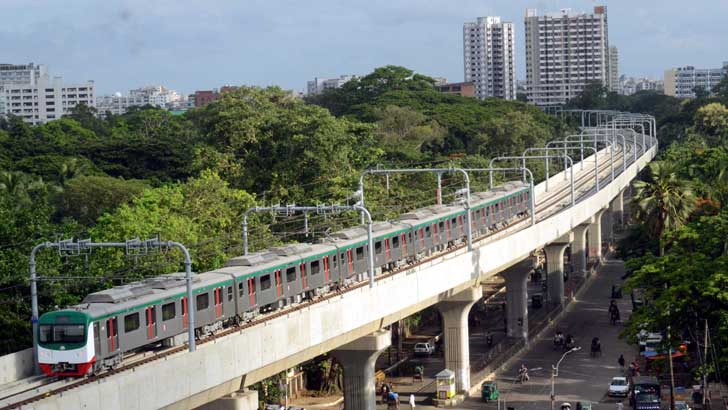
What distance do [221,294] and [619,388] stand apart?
74.6 ft

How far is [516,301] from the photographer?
7656 centimetres

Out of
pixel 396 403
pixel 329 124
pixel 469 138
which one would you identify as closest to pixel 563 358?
pixel 396 403

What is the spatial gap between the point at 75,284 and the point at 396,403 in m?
15.5

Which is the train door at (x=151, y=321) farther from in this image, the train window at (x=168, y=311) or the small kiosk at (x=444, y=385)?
the small kiosk at (x=444, y=385)

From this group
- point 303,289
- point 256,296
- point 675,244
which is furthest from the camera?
point 675,244

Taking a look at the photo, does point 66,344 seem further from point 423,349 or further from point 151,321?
point 423,349

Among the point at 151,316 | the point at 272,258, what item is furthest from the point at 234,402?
the point at 272,258

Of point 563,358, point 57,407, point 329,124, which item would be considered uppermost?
point 329,124

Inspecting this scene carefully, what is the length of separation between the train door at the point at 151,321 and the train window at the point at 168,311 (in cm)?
48

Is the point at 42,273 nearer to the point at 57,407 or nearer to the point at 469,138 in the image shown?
the point at 57,407

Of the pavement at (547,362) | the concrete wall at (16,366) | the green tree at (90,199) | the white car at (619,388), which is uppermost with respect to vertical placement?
the green tree at (90,199)

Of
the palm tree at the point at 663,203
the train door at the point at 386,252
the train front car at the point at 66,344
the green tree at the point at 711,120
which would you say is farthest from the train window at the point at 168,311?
the green tree at the point at 711,120

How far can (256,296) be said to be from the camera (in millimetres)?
44000

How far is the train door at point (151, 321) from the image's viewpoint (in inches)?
1476
